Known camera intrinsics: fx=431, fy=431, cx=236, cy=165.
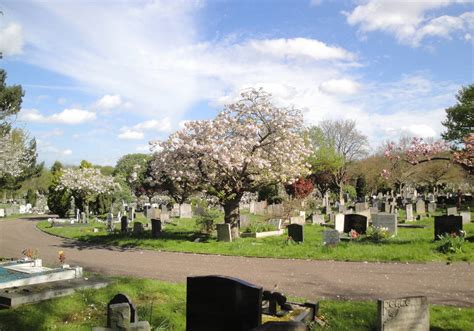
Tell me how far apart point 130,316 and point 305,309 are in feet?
12.2

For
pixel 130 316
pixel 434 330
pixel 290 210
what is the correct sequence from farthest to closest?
pixel 290 210 < pixel 434 330 < pixel 130 316

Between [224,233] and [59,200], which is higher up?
[59,200]

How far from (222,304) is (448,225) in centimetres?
1439

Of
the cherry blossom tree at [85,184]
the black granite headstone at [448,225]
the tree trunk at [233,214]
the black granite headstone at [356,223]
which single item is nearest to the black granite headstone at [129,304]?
the tree trunk at [233,214]

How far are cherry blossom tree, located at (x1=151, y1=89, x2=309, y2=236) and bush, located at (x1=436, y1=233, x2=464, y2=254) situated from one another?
24.9 ft

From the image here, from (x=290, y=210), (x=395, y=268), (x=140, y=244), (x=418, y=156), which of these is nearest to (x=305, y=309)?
(x=395, y=268)

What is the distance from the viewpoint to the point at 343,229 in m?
22.5

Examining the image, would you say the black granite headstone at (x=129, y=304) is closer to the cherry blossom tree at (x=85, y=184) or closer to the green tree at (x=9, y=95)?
the green tree at (x=9, y=95)

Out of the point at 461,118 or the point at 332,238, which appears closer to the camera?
the point at 332,238

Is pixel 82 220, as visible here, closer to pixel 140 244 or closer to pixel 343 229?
pixel 140 244

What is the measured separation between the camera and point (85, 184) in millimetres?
39500

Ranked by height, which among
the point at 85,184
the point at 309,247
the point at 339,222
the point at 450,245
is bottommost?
the point at 309,247

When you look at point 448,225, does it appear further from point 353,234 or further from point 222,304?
point 222,304

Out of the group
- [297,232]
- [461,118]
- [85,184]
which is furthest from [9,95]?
[461,118]
